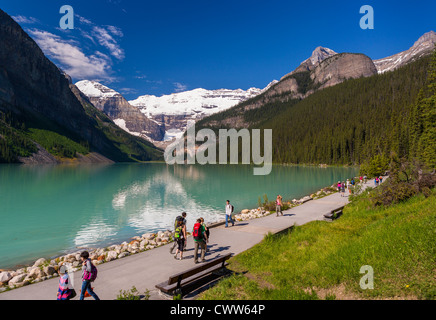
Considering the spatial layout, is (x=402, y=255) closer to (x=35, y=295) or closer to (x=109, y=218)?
(x=35, y=295)

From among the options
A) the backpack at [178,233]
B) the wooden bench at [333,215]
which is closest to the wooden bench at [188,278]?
the backpack at [178,233]

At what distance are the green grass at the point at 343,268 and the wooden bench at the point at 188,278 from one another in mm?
708

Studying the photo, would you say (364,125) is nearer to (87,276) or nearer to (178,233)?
(178,233)

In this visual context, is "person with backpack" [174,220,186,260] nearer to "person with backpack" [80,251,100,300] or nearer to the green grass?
the green grass

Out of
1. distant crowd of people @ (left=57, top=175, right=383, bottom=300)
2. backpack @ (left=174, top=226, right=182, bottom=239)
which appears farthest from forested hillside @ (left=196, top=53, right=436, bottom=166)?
backpack @ (left=174, top=226, right=182, bottom=239)

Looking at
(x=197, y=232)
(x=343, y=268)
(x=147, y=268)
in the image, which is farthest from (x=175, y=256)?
(x=343, y=268)

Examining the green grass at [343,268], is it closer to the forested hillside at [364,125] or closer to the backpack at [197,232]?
the backpack at [197,232]

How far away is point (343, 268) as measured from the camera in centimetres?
823

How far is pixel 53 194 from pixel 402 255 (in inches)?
1957

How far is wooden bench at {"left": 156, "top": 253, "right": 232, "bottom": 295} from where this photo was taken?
25.4ft

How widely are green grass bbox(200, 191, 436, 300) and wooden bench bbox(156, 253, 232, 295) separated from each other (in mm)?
708

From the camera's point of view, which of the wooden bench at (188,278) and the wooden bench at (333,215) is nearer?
the wooden bench at (188,278)

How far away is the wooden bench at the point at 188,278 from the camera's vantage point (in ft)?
25.4

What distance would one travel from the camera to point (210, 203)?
35312mm
